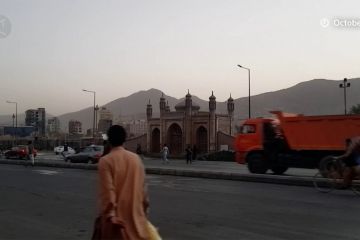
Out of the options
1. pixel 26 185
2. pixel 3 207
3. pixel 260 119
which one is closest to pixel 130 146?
pixel 260 119

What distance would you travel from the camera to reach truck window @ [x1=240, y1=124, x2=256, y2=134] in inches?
996

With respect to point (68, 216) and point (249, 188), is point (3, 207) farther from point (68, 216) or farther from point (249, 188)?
point (249, 188)

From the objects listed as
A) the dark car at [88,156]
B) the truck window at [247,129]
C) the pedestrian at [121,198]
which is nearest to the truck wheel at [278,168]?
the truck window at [247,129]

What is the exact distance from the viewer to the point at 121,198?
15.7 feet

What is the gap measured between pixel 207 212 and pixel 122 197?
21.0 feet

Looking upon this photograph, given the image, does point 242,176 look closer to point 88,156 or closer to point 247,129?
point 247,129

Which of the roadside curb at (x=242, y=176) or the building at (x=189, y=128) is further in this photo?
the building at (x=189, y=128)

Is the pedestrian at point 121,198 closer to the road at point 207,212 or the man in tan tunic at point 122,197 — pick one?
the man in tan tunic at point 122,197

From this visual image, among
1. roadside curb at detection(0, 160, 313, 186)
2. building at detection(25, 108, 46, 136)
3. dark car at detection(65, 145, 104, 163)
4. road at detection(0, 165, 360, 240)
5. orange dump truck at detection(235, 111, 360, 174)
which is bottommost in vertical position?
road at detection(0, 165, 360, 240)

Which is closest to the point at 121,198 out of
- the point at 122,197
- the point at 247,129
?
the point at 122,197

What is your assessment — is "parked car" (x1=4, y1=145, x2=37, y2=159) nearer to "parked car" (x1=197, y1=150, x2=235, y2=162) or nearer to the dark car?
the dark car

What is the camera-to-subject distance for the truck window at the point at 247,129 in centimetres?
2530

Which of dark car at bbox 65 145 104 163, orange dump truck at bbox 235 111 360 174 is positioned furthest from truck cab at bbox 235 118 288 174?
dark car at bbox 65 145 104 163

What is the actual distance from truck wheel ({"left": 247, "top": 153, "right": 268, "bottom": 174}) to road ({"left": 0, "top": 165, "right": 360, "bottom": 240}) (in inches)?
Result: 287
